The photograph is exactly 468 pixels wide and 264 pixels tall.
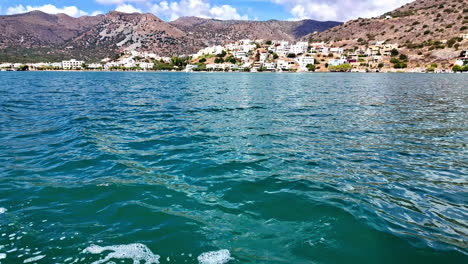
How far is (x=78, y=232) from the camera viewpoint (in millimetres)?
5789

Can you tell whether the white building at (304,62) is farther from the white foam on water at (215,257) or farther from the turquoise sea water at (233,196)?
the white foam on water at (215,257)

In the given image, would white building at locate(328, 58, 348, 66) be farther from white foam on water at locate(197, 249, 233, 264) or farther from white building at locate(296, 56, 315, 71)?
white foam on water at locate(197, 249, 233, 264)

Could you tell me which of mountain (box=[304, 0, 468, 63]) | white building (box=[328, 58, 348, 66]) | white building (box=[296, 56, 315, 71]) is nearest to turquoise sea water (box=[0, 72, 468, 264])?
mountain (box=[304, 0, 468, 63])

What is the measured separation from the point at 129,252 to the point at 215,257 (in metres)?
1.57

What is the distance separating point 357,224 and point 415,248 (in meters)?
1.13

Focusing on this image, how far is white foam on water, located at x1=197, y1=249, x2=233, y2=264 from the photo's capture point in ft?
16.2

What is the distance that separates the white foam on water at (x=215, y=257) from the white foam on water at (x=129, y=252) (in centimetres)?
78

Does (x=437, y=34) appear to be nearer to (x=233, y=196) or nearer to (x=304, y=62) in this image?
(x=304, y=62)

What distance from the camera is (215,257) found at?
5.03 metres

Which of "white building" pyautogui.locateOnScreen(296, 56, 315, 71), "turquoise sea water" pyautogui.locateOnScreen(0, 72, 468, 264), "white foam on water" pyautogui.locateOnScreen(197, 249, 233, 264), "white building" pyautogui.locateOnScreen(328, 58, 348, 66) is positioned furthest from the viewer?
"white building" pyautogui.locateOnScreen(296, 56, 315, 71)

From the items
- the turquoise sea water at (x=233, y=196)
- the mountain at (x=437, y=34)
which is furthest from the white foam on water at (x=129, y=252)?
the mountain at (x=437, y=34)

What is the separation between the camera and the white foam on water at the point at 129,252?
499 centimetres

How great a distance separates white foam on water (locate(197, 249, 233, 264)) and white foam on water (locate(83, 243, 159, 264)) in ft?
2.57

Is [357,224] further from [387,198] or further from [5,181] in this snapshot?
[5,181]
